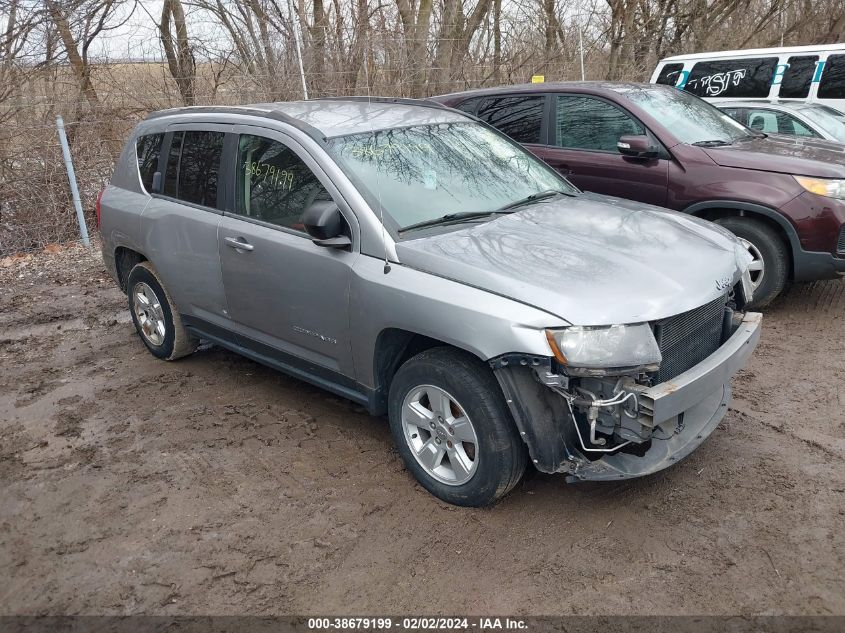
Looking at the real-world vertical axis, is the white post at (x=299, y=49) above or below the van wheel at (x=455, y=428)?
above

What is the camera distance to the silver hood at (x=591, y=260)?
3.06 metres

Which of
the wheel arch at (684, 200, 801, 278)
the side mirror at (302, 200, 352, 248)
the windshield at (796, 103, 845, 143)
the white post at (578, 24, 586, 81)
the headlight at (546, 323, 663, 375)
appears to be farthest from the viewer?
the white post at (578, 24, 586, 81)

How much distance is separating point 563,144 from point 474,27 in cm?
862

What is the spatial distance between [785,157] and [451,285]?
3.95 m

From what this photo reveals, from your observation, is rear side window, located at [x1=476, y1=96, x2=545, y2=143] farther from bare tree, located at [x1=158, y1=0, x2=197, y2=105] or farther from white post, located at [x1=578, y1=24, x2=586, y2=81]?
white post, located at [x1=578, y1=24, x2=586, y2=81]

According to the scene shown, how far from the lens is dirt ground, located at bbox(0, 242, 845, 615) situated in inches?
117

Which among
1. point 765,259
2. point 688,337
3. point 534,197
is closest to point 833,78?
point 765,259

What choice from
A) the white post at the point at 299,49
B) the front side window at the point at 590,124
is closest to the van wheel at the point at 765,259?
the front side window at the point at 590,124

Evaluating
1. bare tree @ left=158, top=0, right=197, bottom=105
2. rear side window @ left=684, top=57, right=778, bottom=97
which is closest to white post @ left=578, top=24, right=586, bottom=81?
rear side window @ left=684, top=57, right=778, bottom=97

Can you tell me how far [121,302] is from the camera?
7.20 m

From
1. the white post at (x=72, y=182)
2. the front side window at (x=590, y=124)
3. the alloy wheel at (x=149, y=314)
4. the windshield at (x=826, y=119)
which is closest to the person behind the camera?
the alloy wheel at (x=149, y=314)

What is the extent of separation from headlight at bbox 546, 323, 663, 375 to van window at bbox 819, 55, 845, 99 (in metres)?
9.12

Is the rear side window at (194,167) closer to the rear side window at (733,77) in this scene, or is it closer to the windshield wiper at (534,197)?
the windshield wiper at (534,197)

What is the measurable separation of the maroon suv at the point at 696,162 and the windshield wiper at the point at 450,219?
2659 millimetres
